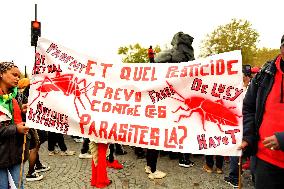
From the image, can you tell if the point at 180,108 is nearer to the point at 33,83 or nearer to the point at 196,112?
the point at 196,112

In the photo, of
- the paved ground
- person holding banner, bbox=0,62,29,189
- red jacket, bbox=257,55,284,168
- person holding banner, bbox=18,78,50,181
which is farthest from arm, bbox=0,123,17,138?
red jacket, bbox=257,55,284,168

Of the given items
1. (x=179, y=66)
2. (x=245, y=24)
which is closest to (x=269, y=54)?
(x=245, y=24)

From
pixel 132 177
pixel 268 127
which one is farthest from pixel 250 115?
pixel 132 177

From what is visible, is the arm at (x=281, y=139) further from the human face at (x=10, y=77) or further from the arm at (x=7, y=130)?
the human face at (x=10, y=77)

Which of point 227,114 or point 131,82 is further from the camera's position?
point 131,82

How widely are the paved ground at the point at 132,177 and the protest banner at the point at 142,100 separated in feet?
4.97

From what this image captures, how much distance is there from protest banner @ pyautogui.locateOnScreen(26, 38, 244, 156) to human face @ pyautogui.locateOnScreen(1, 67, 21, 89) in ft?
2.00

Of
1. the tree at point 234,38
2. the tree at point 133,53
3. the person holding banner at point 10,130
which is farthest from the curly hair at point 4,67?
the tree at point 133,53

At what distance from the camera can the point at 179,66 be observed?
3355 mm

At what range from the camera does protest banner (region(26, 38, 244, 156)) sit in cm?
302

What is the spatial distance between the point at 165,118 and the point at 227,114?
693 mm

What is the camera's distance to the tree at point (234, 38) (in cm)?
3522

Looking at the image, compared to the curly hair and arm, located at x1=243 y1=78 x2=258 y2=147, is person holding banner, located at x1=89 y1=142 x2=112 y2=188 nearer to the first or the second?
the curly hair

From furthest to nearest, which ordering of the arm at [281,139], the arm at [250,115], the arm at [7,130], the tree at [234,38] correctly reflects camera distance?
the tree at [234,38], the arm at [7,130], the arm at [250,115], the arm at [281,139]
